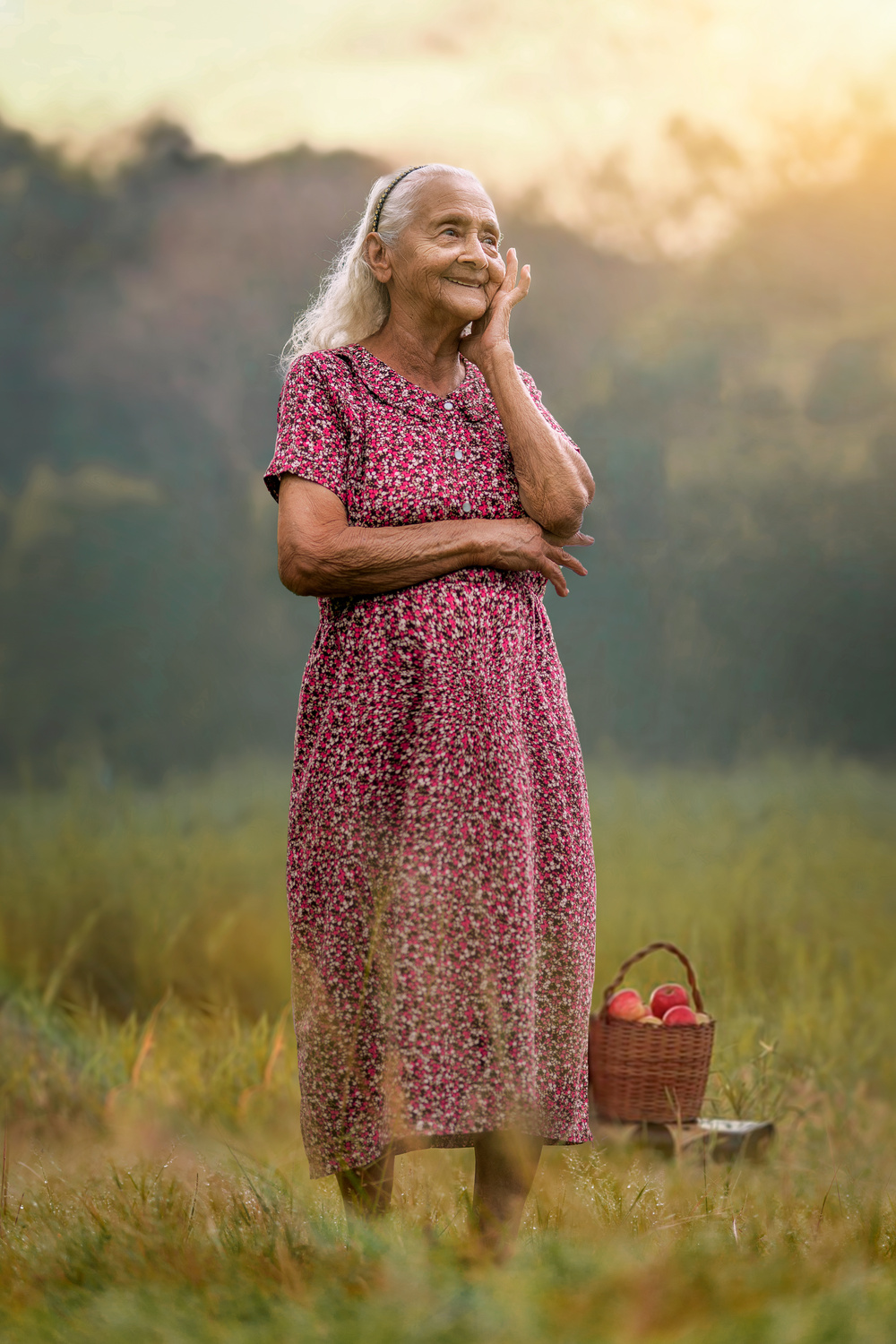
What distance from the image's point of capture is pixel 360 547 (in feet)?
7.39

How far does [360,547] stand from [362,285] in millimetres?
634

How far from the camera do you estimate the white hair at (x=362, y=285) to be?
8.04ft

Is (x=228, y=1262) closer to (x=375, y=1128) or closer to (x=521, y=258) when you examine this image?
(x=375, y=1128)

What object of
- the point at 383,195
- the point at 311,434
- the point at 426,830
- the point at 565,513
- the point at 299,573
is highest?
the point at 383,195

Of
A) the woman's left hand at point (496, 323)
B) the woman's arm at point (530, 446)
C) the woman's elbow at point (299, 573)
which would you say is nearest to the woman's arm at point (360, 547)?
the woman's elbow at point (299, 573)

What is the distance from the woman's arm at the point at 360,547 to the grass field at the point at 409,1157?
101cm

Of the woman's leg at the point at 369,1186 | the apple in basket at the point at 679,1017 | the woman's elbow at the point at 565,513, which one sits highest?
the woman's elbow at the point at 565,513

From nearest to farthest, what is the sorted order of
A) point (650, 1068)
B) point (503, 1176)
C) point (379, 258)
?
point (503, 1176) → point (379, 258) → point (650, 1068)

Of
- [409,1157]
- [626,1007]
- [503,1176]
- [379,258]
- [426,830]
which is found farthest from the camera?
[626,1007]

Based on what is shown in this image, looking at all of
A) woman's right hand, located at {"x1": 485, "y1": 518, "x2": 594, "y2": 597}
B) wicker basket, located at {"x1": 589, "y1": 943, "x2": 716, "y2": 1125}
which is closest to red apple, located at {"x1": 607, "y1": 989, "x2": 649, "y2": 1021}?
wicker basket, located at {"x1": 589, "y1": 943, "x2": 716, "y2": 1125}

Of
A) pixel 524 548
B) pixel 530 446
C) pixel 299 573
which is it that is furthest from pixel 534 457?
pixel 299 573

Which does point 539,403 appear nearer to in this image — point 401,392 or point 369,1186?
point 401,392

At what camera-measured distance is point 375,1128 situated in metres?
2.26

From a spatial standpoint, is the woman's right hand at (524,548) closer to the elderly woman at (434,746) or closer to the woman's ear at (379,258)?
the elderly woman at (434,746)
